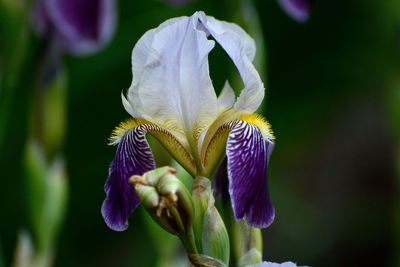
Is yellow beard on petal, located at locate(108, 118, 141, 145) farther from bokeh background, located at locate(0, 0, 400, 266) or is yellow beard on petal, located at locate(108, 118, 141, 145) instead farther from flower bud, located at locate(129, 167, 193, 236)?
bokeh background, located at locate(0, 0, 400, 266)

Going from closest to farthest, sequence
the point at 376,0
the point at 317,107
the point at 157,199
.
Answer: the point at 157,199 → the point at 376,0 → the point at 317,107

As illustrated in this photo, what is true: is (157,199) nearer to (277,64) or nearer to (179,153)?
(179,153)

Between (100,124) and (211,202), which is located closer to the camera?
(211,202)

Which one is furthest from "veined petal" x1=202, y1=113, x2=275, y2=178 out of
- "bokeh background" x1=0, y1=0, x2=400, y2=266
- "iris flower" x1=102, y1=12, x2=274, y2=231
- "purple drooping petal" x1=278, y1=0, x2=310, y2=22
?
"bokeh background" x1=0, y1=0, x2=400, y2=266

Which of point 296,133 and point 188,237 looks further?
point 296,133

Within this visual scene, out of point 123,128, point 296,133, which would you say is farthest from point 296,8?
point 296,133

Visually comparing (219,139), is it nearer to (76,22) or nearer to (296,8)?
(296,8)

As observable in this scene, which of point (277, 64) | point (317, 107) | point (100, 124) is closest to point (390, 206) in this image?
point (317, 107)
